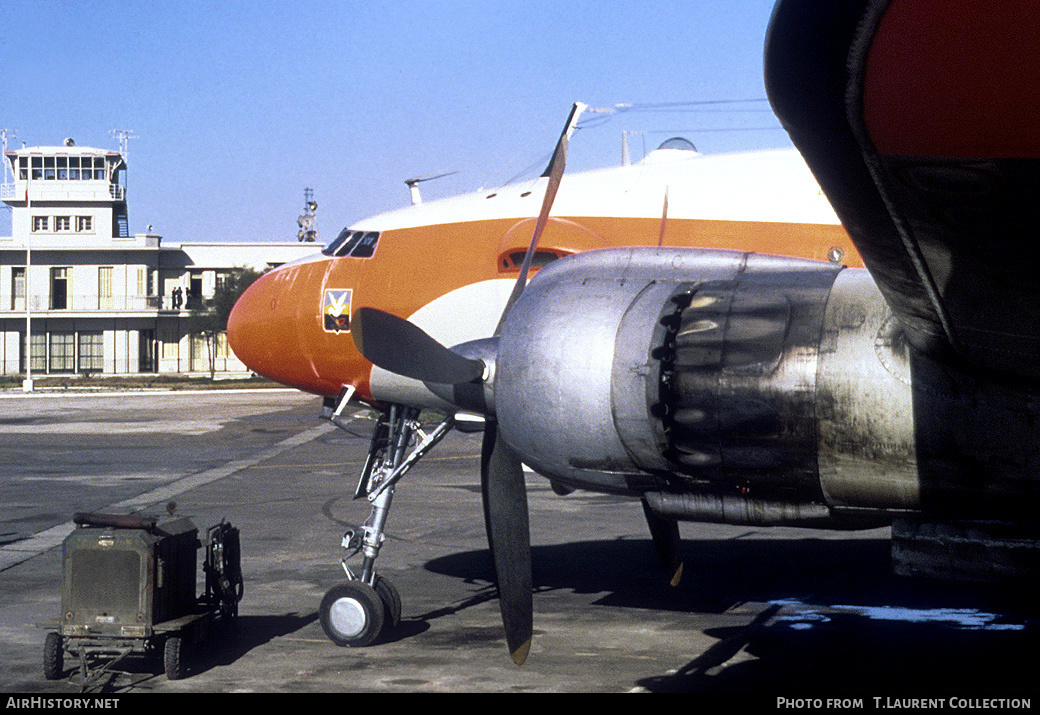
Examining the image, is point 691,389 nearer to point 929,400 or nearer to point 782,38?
point 929,400

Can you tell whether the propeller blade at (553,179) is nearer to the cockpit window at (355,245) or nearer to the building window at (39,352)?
the cockpit window at (355,245)

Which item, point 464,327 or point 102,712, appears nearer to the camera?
point 102,712

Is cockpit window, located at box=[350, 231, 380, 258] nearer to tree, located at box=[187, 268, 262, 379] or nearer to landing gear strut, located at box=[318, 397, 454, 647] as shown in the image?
landing gear strut, located at box=[318, 397, 454, 647]

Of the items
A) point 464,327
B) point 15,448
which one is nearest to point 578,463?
point 464,327

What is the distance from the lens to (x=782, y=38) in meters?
3.09

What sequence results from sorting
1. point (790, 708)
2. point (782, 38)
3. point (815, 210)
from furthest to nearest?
point (815, 210)
point (790, 708)
point (782, 38)

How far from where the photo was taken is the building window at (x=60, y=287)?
9456cm

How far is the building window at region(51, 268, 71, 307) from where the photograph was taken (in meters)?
94.6

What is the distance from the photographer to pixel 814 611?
12703 mm

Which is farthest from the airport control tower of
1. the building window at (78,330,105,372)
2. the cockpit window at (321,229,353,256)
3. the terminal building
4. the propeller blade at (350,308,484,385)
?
the propeller blade at (350,308,484,385)

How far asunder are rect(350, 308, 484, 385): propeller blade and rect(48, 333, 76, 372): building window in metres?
93.0

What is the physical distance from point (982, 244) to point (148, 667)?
9.37 metres

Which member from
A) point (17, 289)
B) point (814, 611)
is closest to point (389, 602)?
point (814, 611)

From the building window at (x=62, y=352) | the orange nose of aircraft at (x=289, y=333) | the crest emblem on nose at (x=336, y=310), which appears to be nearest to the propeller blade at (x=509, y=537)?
the orange nose of aircraft at (x=289, y=333)
